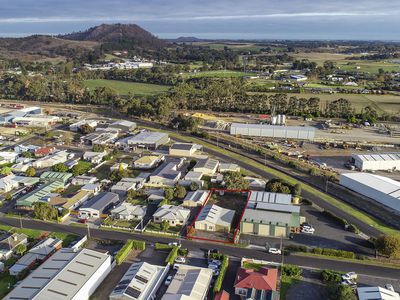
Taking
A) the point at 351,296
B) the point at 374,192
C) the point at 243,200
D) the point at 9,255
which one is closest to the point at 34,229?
the point at 9,255

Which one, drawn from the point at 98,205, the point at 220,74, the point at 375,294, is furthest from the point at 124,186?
the point at 220,74

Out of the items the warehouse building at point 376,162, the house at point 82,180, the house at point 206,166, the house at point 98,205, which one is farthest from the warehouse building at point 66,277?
the warehouse building at point 376,162

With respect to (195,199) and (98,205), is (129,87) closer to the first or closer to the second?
(98,205)

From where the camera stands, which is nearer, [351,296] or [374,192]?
[351,296]

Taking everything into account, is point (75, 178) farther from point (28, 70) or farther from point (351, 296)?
point (28, 70)

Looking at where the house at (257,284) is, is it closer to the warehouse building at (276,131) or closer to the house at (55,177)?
the house at (55,177)

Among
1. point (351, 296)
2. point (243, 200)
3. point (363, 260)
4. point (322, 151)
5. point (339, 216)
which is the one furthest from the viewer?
point (322, 151)

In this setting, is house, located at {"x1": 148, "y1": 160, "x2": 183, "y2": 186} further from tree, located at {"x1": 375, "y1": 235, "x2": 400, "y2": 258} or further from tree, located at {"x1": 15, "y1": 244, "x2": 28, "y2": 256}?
tree, located at {"x1": 375, "y1": 235, "x2": 400, "y2": 258}
